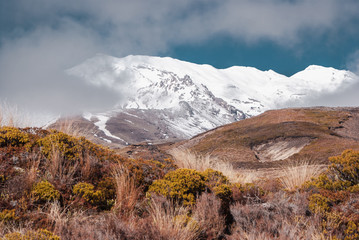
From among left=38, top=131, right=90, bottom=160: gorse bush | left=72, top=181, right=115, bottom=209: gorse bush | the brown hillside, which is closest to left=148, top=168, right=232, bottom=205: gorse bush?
left=72, top=181, right=115, bottom=209: gorse bush

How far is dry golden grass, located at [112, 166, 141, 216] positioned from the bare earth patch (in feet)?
75.8

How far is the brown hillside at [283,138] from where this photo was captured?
24.6 metres

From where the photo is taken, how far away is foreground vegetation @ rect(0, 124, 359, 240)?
4074 millimetres

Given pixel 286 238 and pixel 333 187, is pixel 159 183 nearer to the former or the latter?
pixel 286 238

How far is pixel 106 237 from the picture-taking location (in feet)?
11.7

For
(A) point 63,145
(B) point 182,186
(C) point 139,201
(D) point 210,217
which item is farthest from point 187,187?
(A) point 63,145

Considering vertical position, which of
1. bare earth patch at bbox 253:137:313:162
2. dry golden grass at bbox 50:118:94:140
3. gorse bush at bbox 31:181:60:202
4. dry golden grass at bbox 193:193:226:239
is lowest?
dry golden grass at bbox 193:193:226:239

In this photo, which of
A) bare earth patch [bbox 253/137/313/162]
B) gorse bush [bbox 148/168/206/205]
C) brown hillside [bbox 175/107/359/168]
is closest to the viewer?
gorse bush [bbox 148/168/206/205]

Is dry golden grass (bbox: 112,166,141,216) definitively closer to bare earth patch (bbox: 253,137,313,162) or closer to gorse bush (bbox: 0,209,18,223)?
gorse bush (bbox: 0,209,18,223)

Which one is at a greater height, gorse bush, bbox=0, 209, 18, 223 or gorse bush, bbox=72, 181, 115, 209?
gorse bush, bbox=72, 181, 115, 209

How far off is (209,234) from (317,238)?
1655mm

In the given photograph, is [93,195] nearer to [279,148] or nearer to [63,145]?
[63,145]

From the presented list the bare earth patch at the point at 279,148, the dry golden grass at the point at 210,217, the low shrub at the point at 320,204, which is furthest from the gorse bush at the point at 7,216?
the bare earth patch at the point at 279,148

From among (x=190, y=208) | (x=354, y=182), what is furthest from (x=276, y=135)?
(x=190, y=208)
